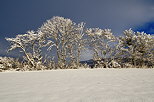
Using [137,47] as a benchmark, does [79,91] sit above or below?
below

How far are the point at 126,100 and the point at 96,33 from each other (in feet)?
71.0

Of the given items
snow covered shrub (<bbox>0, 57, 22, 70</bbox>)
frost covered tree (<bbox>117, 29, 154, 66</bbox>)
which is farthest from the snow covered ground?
frost covered tree (<bbox>117, 29, 154, 66</bbox>)

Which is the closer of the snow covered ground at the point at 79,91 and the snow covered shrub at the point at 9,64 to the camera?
the snow covered ground at the point at 79,91

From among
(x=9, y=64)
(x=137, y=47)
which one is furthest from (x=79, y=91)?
(x=137, y=47)

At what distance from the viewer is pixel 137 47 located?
24.5 metres

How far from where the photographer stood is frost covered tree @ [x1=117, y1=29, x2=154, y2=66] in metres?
23.9

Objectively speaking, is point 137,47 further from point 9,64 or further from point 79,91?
point 79,91

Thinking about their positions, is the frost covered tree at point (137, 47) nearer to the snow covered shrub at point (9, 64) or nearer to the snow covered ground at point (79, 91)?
the snow covered shrub at point (9, 64)

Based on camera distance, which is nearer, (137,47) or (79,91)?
(79,91)

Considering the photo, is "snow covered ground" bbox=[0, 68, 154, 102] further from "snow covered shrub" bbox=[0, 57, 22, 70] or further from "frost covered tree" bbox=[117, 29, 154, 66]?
"frost covered tree" bbox=[117, 29, 154, 66]

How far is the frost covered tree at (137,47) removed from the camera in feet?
78.4

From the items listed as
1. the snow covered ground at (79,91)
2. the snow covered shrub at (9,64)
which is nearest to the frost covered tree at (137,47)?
the snow covered shrub at (9,64)

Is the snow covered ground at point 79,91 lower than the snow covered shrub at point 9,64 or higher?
lower

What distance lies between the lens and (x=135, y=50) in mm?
24359
